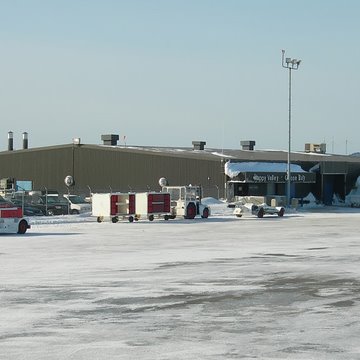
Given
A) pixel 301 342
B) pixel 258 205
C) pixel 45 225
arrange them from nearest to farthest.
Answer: pixel 301 342, pixel 45 225, pixel 258 205

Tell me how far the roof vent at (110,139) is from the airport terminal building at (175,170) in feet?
0.33

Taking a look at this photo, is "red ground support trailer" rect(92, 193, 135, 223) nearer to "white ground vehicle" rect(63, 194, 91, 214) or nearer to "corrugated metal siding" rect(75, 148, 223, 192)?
"white ground vehicle" rect(63, 194, 91, 214)

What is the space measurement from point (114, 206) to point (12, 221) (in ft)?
42.7

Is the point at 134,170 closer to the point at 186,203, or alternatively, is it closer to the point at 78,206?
the point at 78,206

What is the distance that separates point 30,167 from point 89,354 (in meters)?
79.9

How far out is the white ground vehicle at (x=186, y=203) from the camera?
178ft

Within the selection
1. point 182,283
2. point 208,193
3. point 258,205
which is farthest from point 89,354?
point 208,193

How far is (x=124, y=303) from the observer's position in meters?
15.8

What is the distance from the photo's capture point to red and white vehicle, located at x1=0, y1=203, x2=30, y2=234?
3697 centimetres

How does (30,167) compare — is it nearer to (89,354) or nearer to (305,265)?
→ (305,265)

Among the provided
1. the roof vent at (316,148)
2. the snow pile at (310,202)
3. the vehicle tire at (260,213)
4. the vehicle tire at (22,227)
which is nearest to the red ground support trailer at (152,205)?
the vehicle tire at (260,213)

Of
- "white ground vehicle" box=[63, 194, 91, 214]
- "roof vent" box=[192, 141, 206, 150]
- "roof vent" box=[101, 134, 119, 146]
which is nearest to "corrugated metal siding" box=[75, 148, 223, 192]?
"roof vent" box=[101, 134, 119, 146]

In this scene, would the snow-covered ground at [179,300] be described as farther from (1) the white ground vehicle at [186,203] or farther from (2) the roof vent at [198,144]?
(2) the roof vent at [198,144]

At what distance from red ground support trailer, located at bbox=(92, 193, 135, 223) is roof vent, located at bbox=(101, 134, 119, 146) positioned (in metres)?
38.6
